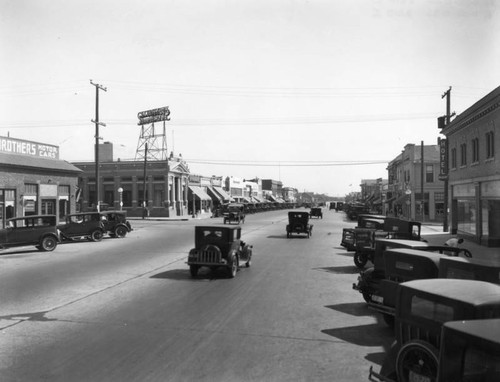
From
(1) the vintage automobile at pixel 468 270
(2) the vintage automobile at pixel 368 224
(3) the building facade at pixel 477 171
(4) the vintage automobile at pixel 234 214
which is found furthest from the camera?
(4) the vintage automobile at pixel 234 214

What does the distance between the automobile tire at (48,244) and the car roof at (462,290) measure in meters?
19.0

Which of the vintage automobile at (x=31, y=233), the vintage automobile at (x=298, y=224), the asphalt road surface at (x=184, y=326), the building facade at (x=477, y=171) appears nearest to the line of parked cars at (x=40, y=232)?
the vintage automobile at (x=31, y=233)

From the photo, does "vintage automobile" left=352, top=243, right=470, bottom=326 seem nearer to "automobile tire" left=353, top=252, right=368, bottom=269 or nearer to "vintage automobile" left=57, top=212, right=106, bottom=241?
"automobile tire" left=353, top=252, right=368, bottom=269

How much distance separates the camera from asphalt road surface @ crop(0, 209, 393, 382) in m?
5.51

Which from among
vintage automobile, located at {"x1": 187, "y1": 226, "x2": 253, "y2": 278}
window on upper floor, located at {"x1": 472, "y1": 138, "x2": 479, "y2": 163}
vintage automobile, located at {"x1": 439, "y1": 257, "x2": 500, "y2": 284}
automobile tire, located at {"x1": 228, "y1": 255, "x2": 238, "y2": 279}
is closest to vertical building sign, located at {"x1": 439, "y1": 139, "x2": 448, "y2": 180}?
window on upper floor, located at {"x1": 472, "y1": 138, "x2": 479, "y2": 163}

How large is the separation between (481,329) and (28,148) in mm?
35905

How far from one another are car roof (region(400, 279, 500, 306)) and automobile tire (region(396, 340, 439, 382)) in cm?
57

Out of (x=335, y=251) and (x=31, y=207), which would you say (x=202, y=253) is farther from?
(x=31, y=207)

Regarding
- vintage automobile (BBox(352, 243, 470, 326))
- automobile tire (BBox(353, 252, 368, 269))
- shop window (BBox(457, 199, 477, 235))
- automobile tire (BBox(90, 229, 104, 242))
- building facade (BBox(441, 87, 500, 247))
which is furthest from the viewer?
shop window (BBox(457, 199, 477, 235))

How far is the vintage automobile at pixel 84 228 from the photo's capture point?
79.7 feet

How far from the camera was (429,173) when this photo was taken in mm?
47156

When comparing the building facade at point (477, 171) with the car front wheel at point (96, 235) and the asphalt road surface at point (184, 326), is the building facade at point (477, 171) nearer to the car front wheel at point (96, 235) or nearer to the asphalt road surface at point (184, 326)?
the asphalt road surface at point (184, 326)

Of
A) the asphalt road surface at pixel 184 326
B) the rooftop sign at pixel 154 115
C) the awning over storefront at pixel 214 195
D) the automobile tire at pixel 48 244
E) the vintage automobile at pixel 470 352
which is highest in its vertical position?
the rooftop sign at pixel 154 115

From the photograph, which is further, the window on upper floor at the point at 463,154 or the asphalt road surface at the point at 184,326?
the window on upper floor at the point at 463,154
